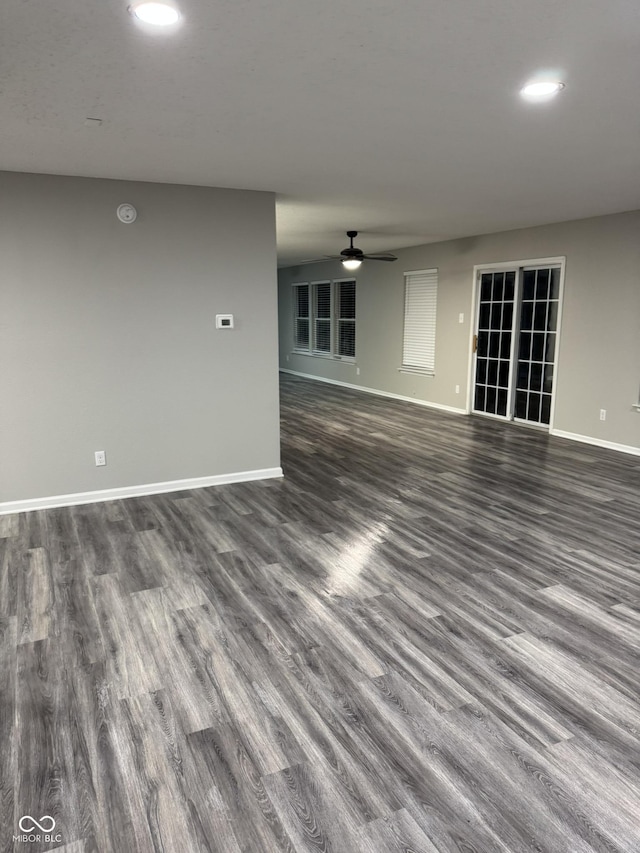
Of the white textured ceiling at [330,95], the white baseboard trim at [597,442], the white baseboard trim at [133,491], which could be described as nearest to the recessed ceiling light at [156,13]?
the white textured ceiling at [330,95]

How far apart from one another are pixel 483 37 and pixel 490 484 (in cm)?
369

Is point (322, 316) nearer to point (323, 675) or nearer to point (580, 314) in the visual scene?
point (580, 314)

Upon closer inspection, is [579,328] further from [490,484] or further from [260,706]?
[260,706]

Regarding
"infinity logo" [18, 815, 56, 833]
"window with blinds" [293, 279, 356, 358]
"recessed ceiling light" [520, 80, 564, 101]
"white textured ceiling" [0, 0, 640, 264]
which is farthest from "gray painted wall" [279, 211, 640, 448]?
"infinity logo" [18, 815, 56, 833]

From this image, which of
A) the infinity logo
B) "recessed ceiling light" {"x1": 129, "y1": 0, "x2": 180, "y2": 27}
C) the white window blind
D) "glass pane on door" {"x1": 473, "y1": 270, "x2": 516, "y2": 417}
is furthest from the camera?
the white window blind

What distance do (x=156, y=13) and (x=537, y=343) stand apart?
6156 millimetres

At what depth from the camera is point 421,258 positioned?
345 inches

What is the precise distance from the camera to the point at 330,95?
259cm

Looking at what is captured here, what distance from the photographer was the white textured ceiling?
1941mm

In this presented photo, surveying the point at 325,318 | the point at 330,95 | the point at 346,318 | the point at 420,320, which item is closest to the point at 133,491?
the point at 330,95

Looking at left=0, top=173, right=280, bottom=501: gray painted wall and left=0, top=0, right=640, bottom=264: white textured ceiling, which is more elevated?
left=0, top=0, right=640, bottom=264: white textured ceiling

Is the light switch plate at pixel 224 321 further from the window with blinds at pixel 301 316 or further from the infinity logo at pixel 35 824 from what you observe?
the window with blinds at pixel 301 316

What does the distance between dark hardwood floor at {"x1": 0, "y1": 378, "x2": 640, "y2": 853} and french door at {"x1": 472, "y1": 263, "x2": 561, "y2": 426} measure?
2.82 m

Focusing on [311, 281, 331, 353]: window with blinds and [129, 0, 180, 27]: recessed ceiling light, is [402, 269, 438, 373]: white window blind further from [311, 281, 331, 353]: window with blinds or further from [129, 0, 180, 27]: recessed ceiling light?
[129, 0, 180, 27]: recessed ceiling light
